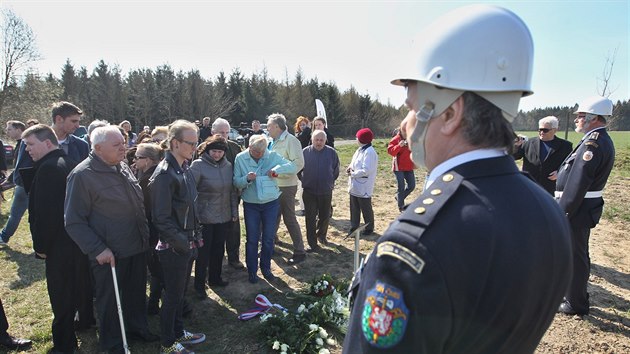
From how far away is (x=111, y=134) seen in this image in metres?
3.41

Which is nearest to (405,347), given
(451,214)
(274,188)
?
(451,214)

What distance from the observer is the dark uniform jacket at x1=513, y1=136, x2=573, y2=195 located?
18.9 feet

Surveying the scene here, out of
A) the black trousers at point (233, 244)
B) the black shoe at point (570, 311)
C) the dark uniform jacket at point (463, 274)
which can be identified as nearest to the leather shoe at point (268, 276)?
the black trousers at point (233, 244)

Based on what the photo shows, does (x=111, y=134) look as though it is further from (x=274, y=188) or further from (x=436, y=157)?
(x=436, y=157)

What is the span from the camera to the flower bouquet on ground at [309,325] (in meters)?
3.67

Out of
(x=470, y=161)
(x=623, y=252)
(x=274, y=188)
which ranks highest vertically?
(x=470, y=161)

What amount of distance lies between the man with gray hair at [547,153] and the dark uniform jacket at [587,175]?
141 centimetres

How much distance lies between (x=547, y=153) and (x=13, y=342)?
7261 mm

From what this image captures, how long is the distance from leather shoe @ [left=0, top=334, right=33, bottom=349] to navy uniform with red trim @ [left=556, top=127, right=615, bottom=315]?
19.6 ft

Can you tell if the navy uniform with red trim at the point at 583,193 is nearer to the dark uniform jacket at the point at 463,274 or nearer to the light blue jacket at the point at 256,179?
the light blue jacket at the point at 256,179

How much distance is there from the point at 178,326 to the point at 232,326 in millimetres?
623

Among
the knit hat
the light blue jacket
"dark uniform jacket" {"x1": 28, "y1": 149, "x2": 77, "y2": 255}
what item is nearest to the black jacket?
"dark uniform jacket" {"x1": 28, "y1": 149, "x2": 77, "y2": 255}

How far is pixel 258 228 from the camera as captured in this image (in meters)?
5.38

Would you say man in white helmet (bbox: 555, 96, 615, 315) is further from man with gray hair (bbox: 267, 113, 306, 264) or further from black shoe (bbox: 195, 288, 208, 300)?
black shoe (bbox: 195, 288, 208, 300)
